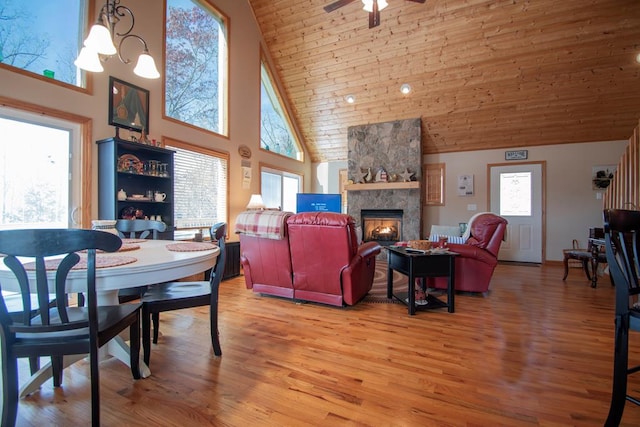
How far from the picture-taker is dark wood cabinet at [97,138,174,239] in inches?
127

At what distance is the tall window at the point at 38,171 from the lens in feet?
8.83

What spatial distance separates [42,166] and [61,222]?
0.58 meters

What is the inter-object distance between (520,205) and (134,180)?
702cm

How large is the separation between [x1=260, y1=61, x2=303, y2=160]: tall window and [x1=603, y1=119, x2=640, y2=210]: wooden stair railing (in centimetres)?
585

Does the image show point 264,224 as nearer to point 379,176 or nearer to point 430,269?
point 430,269

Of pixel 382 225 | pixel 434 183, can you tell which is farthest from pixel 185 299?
pixel 434 183

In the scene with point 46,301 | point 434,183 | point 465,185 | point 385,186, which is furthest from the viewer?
point 434,183

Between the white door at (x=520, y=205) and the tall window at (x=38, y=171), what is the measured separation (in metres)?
7.12

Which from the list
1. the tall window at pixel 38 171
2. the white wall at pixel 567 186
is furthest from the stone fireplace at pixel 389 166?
the tall window at pixel 38 171

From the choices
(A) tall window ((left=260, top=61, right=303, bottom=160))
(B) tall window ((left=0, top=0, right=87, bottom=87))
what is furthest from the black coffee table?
(A) tall window ((left=260, top=61, right=303, bottom=160))

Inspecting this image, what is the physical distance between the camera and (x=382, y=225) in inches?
266

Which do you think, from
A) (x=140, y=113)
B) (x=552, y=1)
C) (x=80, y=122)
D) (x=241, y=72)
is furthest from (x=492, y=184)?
(x=80, y=122)

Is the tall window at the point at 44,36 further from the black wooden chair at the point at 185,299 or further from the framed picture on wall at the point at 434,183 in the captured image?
the framed picture on wall at the point at 434,183

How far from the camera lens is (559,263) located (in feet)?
19.4
